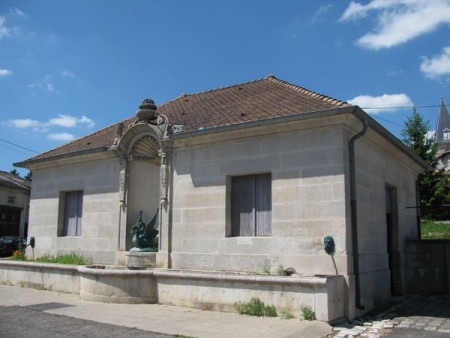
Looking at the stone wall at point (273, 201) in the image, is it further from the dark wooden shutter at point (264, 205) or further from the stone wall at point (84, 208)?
the stone wall at point (84, 208)

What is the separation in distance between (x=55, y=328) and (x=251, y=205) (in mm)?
4760

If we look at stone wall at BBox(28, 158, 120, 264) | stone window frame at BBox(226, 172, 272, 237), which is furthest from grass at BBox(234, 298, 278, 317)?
stone wall at BBox(28, 158, 120, 264)

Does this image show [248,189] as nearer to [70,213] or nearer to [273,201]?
[273,201]

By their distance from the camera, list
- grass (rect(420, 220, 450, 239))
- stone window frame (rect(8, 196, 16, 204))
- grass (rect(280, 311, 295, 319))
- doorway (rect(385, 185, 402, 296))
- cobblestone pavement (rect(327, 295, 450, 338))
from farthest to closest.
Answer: stone window frame (rect(8, 196, 16, 204))
grass (rect(420, 220, 450, 239))
doorway (rect(385, 185, 402, 296))
grass (rect(280, 311, 295, 319))
cobblestone pavement (rect(327, 295, 450, 338))

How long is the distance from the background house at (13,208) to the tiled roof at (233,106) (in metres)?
23.6

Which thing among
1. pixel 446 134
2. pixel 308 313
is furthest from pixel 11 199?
pixel 446 134

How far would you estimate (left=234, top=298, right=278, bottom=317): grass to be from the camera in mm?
8266

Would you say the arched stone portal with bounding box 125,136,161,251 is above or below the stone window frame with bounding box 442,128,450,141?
below

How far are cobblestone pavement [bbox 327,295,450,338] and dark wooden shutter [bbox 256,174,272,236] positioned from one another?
8.70 feet

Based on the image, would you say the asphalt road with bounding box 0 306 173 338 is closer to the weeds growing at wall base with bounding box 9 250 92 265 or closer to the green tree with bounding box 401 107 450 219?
the weeds growing at wall base with bounding box 9 250 92 265

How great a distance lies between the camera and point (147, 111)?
12.0 metres

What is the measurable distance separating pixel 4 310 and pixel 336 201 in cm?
699

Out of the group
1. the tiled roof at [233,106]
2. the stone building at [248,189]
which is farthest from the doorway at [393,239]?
the tiled roof at [233,106]

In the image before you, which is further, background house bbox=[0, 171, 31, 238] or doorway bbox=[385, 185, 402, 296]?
background house bbox=[0, 171, 31, 238]
